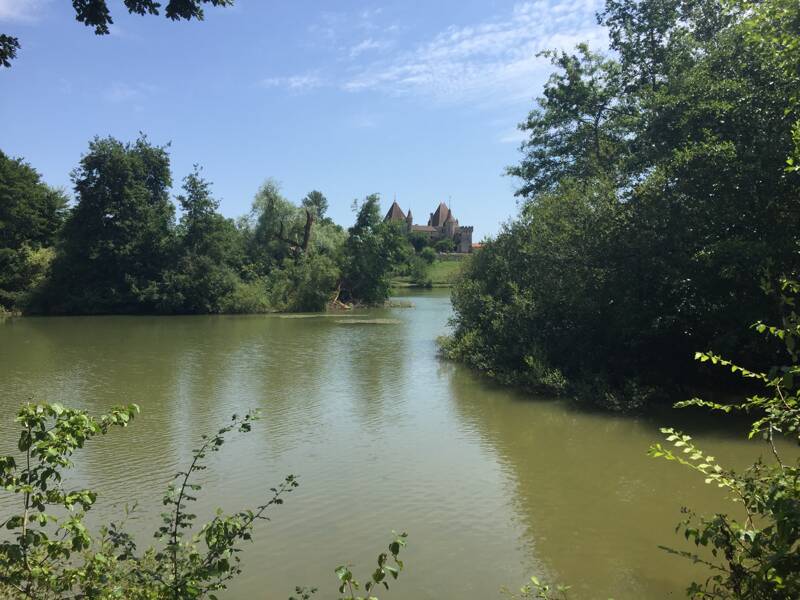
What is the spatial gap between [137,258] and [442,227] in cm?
8513

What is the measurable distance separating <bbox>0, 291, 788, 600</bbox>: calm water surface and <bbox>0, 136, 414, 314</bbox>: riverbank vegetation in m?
21.1

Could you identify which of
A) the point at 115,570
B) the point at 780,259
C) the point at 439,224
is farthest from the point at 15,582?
the point at 439,224

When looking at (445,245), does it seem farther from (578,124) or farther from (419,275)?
(578,124)

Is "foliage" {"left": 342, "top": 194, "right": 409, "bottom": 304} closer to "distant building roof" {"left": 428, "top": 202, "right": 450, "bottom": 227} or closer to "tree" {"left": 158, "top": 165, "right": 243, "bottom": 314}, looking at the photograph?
"tree" {"left": 158, "top": 165, "right": 243, "bottom": 314}

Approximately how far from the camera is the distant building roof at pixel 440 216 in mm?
122812

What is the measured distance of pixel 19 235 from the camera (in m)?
41.5

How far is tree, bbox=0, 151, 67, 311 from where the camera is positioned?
1543 inches

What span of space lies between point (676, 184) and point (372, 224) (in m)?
34.6

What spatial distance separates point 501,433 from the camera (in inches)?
443

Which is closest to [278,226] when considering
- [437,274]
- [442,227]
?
[437,274]

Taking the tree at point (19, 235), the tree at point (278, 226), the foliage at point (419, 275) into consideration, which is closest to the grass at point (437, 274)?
the foliage at point (419, 275)

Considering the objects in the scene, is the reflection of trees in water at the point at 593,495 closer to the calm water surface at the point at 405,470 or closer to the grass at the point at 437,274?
the calm water surface at the point at 405,470

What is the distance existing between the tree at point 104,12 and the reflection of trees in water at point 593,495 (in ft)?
20.3

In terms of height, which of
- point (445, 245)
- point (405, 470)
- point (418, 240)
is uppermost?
point (418, 240)
